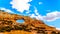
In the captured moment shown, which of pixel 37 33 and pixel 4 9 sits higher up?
pixel 4 9

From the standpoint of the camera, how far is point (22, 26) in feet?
11.3

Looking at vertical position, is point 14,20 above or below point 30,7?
below

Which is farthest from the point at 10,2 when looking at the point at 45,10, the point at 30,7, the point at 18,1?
the point at 45,10

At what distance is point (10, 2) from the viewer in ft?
11.5

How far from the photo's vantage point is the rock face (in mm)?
3385

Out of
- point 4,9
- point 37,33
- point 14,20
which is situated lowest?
point 37,33

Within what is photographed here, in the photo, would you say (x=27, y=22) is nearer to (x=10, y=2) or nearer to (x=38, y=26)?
(x=38, y=26)

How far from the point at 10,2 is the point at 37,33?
0.77 m

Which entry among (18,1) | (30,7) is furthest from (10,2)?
(30,7)

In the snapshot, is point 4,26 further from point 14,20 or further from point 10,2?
point 10,2

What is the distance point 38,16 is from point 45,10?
18 cm

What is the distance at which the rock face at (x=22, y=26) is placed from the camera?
3.38m

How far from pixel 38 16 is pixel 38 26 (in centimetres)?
19

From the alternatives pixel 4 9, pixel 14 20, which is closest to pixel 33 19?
pixel 14 20
